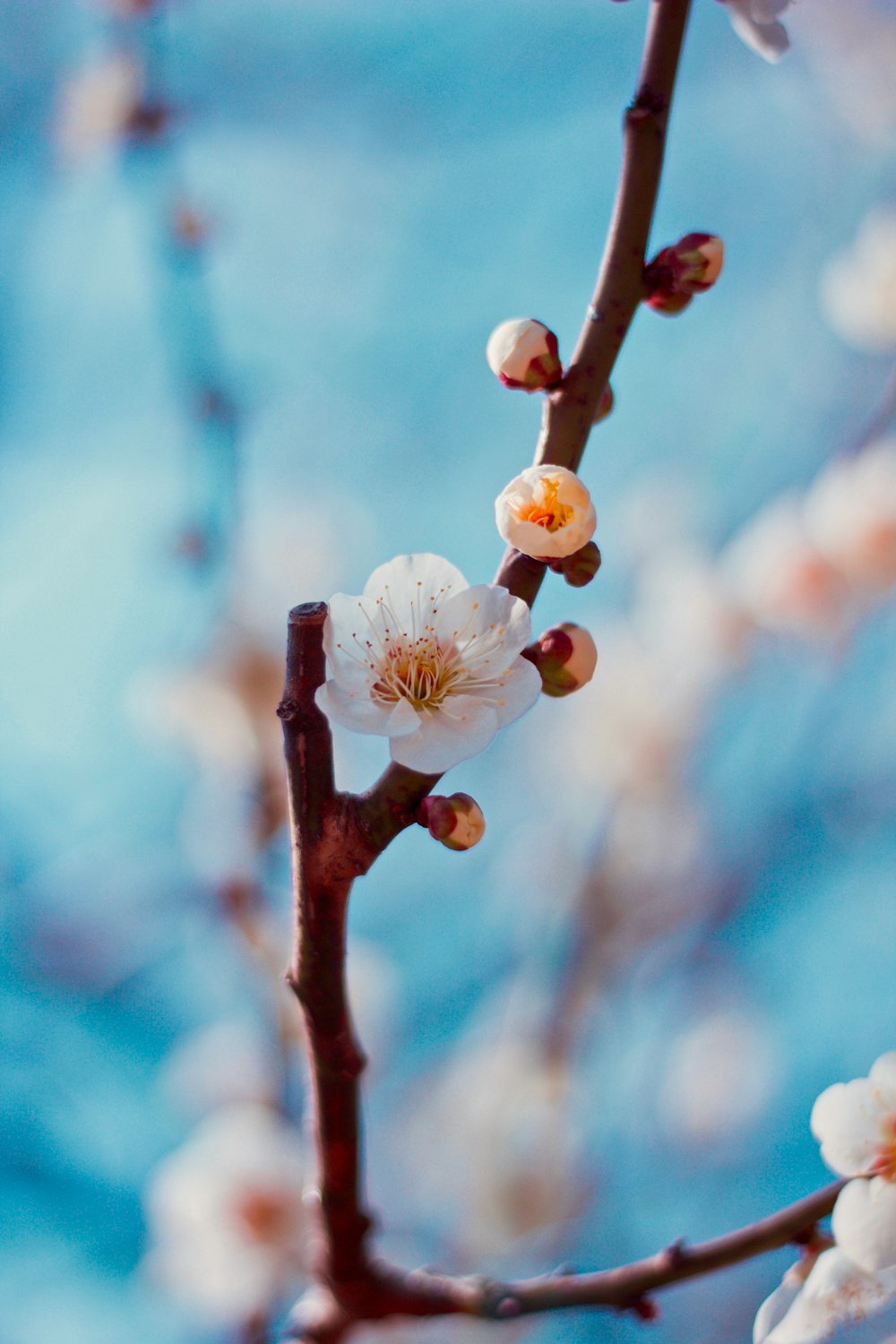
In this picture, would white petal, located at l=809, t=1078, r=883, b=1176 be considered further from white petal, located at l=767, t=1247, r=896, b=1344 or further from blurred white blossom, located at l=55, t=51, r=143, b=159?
blurred white blossom, located at l=55, t=51, r=143, b=159

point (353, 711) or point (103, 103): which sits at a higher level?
point (103, 103)

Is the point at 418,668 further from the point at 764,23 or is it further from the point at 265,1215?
the point at 265,1215

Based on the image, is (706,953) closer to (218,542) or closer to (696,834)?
(696,834)

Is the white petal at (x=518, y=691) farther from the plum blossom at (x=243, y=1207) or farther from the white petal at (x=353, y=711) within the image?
the plum blossom at (x=243, y=1207)

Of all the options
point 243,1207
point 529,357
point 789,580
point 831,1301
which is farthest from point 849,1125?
point 789,580

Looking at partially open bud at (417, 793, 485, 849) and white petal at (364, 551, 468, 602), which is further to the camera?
white petal at (364, 551, 468, 602)

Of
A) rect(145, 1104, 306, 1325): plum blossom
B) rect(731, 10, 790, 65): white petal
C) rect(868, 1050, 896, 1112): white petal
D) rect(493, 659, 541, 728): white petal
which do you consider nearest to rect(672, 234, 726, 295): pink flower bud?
rect(731, 10, 790, 65): white petal

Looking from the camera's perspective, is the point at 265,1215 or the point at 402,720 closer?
the point at 402,720
